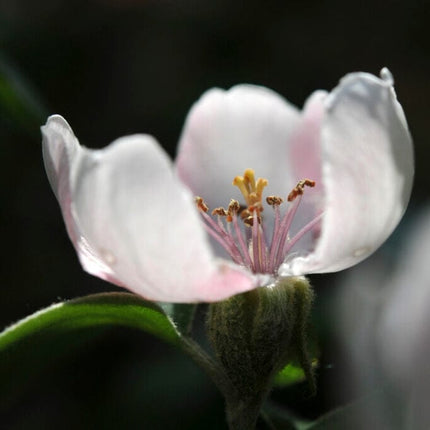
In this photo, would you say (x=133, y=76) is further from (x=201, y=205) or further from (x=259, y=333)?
(x=259, y=333)

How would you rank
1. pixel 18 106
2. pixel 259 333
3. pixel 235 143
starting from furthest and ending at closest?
1. pixel 18 106
2. pixel 235 143
3. pixel 259 333

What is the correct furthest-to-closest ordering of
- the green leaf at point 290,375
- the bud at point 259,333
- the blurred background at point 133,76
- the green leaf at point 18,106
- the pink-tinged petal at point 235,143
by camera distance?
the blurred background at point 133,76, the green leaf at point 18,106, the pink-tinged petal at point 235,143, the green leaf at point 290,375, the bud at point 259,333

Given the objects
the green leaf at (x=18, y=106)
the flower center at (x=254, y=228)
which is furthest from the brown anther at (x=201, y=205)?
the green leaf at (x=18, y=106)

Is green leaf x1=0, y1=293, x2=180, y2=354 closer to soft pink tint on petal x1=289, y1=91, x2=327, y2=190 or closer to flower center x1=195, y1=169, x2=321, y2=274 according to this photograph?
flower center x1=195, y1=169, x2=321, y2=274

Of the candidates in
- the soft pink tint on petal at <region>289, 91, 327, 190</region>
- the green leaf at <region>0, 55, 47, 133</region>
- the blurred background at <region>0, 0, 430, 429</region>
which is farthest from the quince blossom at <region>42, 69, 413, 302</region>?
the blurred background at <region>0, 0, 430, 429</region>

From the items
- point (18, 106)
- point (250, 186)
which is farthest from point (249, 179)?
point (18, 106)

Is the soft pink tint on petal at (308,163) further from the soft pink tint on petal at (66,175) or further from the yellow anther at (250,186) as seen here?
the soft pink tint on petal at (66,175)
